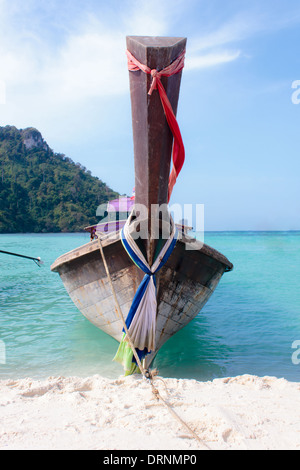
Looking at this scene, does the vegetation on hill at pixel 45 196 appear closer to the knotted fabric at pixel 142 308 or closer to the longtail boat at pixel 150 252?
the longtail boat at pixel 150 252

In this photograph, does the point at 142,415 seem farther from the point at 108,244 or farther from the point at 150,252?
the point at 108,244

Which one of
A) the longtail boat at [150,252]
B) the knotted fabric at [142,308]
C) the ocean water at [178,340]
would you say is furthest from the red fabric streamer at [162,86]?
the ocean water at [178,340]

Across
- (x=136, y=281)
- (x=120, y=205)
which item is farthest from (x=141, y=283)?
(x=120, y=205)

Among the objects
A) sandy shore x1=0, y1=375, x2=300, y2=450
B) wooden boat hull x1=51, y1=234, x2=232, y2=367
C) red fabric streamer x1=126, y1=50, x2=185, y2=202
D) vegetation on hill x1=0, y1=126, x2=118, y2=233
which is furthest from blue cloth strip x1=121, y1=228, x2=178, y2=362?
vegetation on hill x1=0, y1=126, x2=118, y2=233

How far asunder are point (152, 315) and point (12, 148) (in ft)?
248

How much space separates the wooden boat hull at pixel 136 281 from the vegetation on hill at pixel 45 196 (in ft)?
142

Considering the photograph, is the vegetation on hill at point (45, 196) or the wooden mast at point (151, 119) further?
the vegetation on hill at point (45, 196)

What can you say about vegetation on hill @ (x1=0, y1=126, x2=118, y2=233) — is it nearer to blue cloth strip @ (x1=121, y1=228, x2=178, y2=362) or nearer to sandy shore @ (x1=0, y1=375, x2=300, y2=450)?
blue cloth strip @ (x1=121, y1=228, x2=178, y2=362)

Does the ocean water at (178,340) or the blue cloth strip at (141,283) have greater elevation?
the blue cloth strip at (141,283)

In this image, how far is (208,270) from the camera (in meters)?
5.00

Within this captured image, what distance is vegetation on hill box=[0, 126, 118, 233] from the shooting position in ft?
179

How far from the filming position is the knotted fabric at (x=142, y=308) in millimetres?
4004

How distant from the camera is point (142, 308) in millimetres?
4012

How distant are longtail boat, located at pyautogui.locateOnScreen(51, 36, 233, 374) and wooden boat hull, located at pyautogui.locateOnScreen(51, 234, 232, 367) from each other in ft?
0.04
